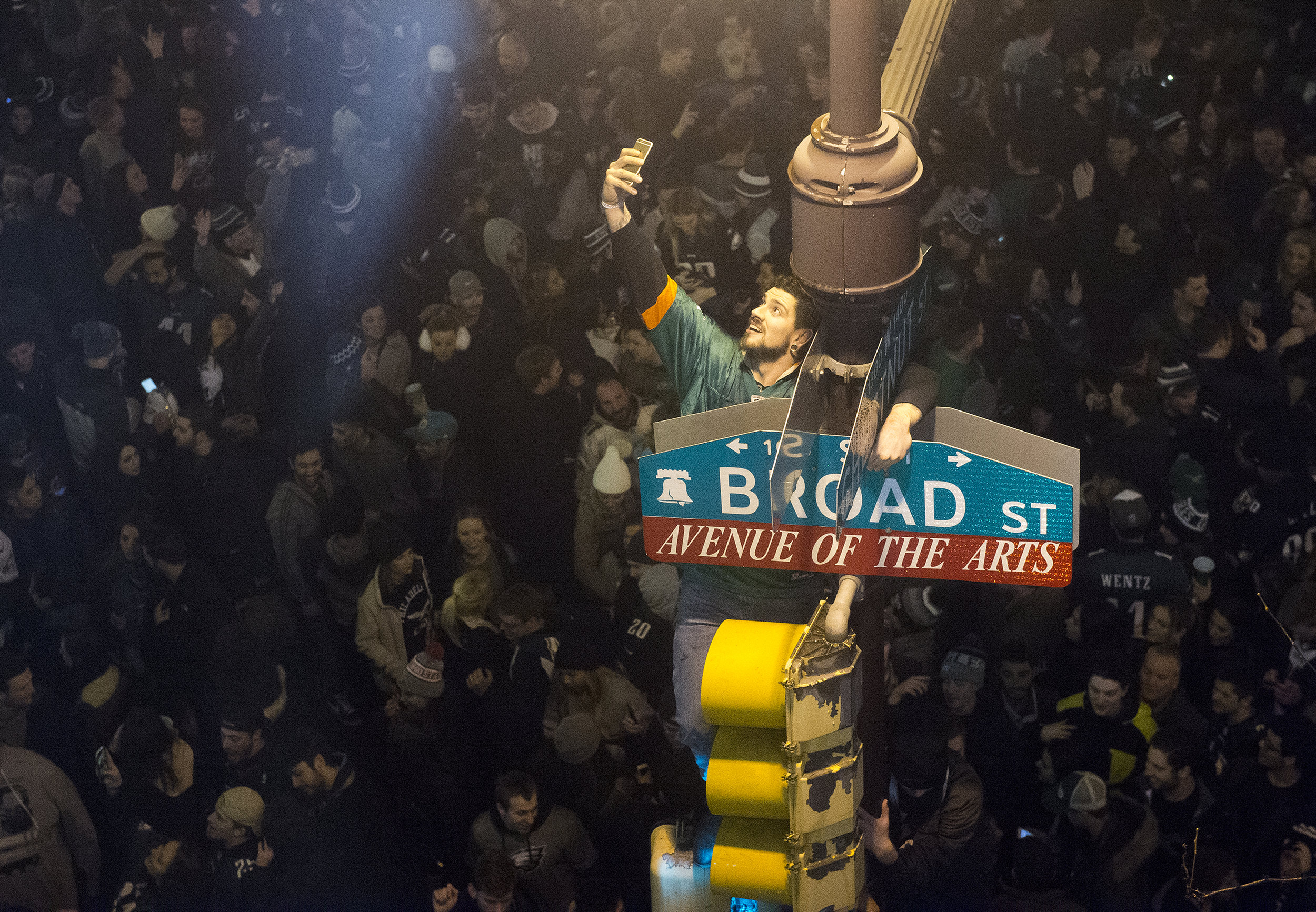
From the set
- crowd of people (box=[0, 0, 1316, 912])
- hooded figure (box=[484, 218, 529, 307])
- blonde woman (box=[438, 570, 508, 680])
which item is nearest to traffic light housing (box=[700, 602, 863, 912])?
crowd of people (box=[0, 0, 1316, 912])

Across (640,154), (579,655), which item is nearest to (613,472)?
(579,655)

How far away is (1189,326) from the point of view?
8.27 meters

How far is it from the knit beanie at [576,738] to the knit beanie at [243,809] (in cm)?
163

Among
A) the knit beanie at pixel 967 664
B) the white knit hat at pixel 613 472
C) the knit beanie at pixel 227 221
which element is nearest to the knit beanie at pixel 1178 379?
the knit beanie at pixel 967 664

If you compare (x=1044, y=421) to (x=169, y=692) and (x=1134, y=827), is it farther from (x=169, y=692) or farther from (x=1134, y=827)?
(x=169, y=692)

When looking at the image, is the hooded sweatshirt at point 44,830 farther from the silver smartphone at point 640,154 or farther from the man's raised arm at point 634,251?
the silver smartphone at point 640,154

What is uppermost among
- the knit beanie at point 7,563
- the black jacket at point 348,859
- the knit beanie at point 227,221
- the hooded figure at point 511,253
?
the hooded figure at point 511,253

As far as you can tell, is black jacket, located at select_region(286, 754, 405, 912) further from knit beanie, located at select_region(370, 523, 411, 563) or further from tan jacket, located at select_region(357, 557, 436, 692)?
knit beanie, located at select_region(370, 523, 411, 563)

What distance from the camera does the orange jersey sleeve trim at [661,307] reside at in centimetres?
532

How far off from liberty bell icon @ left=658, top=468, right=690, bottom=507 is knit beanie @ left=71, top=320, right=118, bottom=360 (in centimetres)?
636

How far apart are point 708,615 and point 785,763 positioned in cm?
119

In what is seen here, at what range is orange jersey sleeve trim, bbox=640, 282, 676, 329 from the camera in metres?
5.32

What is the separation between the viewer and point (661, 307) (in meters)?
5.32

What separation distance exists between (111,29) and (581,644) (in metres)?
5.73
